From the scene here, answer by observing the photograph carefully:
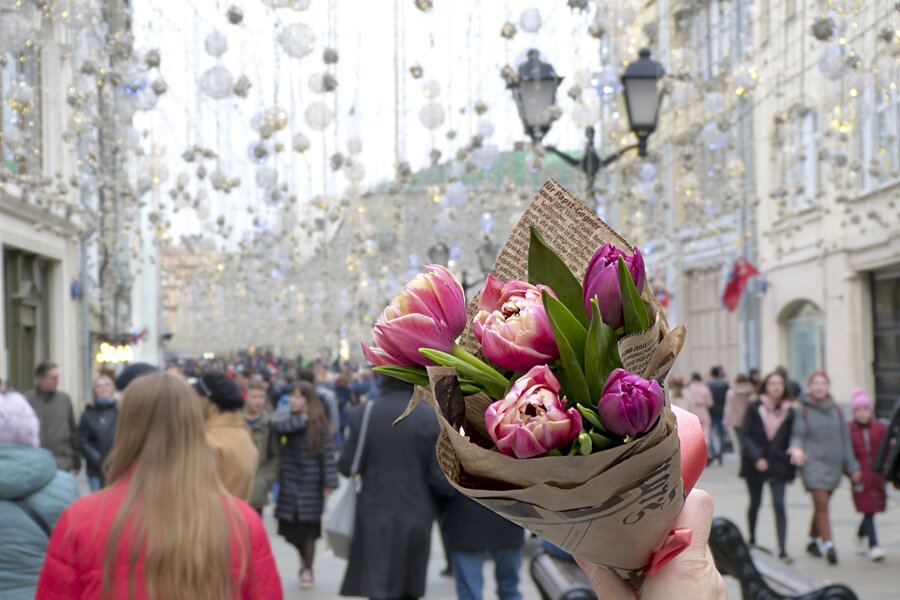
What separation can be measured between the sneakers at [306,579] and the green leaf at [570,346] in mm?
8388

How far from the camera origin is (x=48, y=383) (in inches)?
478

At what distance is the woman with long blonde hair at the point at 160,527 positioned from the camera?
333 centimetres

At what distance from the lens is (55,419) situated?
11.9 meters

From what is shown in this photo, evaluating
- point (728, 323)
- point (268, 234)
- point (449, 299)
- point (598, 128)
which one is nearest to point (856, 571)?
point (598, 128)

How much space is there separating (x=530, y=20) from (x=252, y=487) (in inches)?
149

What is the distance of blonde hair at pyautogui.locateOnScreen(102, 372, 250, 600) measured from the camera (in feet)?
11.0

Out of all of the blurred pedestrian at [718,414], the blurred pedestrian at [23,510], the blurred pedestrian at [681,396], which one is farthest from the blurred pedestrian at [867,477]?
the blurred pedestrian at [718,414]

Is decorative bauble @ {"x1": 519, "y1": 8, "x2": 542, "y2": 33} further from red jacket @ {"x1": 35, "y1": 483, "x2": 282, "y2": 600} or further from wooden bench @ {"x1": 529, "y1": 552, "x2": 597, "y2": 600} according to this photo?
red jacket @ {"x1": 35, "y1": 483, "x2": 282, "y2": 600}

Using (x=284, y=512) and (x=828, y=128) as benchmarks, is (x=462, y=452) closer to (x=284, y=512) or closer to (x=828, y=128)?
(x=284, y=512)

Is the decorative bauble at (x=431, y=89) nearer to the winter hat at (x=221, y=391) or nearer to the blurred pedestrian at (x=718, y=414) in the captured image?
the winter hat at (x=221, y=391)

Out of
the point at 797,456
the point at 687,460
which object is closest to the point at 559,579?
the point at 687,460

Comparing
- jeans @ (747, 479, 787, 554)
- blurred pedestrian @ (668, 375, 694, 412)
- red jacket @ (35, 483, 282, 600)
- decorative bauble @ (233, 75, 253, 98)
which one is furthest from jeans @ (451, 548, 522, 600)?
blurred pedestrian @ (668, 375, 694, 412)

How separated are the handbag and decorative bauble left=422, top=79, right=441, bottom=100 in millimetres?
3053

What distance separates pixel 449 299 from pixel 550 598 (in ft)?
13.2
